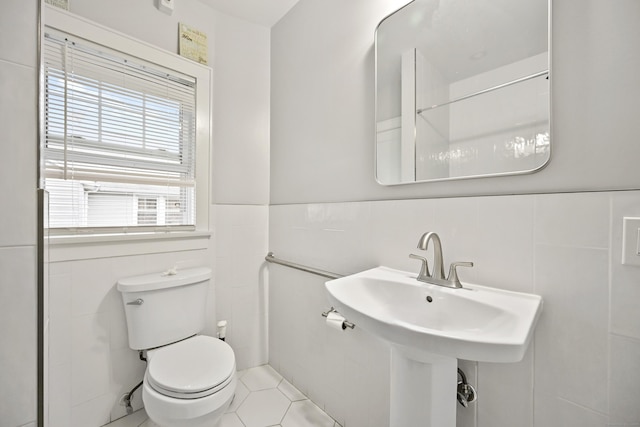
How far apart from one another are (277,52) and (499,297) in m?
1.96

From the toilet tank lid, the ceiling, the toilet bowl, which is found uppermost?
the ceiling

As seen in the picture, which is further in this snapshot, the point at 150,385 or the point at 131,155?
the point at 131,155

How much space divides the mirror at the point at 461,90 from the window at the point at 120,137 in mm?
1180

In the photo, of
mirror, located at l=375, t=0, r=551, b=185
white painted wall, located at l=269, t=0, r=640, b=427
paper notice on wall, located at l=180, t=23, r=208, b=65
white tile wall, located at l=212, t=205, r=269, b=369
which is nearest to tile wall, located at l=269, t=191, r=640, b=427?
white painted wall, located at l=269, t=0, r=640, b=427

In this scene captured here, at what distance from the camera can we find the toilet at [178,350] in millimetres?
1038

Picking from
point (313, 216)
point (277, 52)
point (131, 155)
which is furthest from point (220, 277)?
point (277, 52)

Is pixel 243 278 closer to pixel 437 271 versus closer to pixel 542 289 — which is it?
pixel 437 271

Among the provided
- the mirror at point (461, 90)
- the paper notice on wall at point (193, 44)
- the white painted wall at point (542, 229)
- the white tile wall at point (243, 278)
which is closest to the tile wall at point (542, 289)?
the white painted wall at point (542, 229)

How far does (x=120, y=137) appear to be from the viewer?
4.79ft

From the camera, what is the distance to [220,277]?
1782 mm

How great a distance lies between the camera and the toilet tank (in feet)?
4.38
